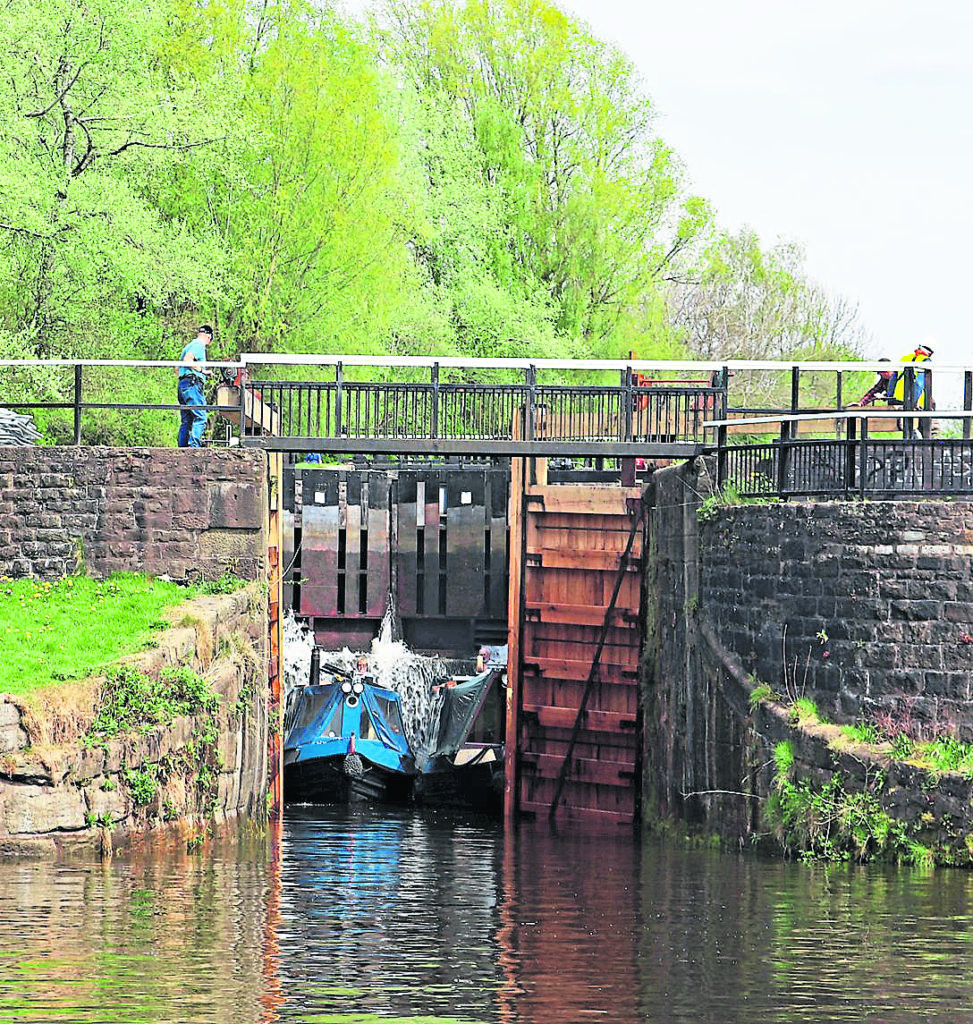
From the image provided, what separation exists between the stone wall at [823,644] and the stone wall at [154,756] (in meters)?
5.18

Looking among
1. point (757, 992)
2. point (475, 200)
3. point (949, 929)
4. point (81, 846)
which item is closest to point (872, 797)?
point (949, 929)

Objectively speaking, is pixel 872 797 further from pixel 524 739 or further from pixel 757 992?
pixel 524 739

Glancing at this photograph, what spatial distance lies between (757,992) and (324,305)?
73.1 ft

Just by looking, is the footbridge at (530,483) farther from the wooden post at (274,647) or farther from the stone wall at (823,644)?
the stone wall at (823,644)

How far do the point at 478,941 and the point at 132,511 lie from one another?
1044 cm

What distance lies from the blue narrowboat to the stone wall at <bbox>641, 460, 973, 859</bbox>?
7.37 metres

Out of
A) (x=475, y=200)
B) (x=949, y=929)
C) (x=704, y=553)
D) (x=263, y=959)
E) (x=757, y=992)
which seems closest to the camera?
(x=757, y=992)

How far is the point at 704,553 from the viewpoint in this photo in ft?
69.3

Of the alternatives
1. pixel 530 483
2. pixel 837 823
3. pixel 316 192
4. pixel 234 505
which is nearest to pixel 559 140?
pixel 316 192

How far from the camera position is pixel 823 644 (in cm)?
1828

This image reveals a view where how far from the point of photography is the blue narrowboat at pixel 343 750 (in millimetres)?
28109

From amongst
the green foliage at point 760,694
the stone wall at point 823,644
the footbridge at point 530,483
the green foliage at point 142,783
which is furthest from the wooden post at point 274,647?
the green foliage at point 760,694

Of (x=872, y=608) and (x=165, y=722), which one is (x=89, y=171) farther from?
(x=872, y=608)

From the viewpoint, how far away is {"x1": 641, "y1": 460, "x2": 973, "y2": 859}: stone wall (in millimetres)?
17328
